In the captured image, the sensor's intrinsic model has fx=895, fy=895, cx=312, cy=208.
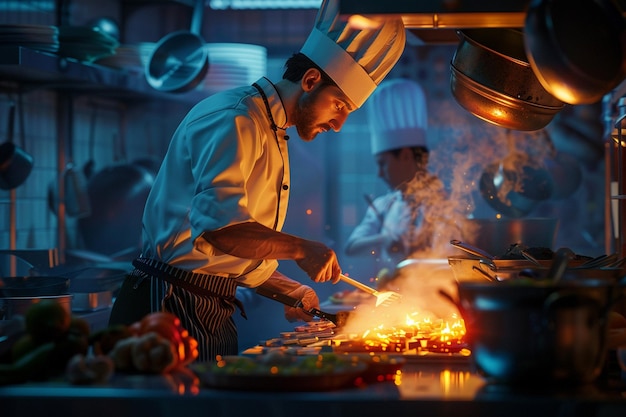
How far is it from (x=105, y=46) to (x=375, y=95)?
5.94 ft

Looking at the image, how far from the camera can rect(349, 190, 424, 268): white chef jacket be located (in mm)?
5062

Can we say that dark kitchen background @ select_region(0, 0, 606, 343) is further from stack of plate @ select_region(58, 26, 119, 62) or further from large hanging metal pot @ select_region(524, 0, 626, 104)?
large hanging metal pot @ select_region(524, 0, 626, 104)

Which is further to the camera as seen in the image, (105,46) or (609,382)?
(105,46)

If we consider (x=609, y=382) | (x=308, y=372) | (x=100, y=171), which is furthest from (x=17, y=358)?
(x=100, y=171)

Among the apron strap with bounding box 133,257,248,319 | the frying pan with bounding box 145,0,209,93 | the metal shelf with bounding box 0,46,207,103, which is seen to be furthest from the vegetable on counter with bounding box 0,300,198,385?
the frying pan with bounding box 145,0,209,93

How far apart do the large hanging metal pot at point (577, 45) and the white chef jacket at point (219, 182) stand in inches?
32.2

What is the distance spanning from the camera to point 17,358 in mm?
1799

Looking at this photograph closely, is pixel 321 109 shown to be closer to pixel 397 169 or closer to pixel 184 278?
pixel 184 278

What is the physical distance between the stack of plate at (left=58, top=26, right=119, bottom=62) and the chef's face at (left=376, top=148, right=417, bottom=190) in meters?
1.89

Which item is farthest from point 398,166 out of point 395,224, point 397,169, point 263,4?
point 263,4

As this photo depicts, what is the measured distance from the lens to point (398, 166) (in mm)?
5332

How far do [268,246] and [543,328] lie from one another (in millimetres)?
910

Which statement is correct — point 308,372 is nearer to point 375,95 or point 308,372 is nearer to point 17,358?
point 17,358

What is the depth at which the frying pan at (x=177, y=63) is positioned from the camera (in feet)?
14.9
